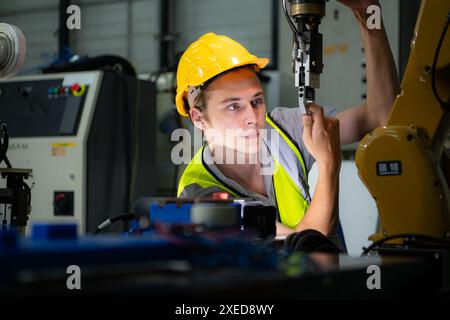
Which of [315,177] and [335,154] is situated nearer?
[335,154]

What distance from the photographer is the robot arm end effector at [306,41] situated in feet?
5.71

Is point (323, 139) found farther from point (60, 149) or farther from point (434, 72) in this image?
point (60, 149)

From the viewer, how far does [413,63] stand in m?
1.84

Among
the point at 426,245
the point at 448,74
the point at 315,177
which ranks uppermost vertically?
the point at 448,74

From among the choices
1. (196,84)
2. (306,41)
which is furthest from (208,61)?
(306,41)

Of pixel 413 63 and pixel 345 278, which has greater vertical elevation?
pixel 413 63

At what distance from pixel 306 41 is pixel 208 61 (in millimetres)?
823

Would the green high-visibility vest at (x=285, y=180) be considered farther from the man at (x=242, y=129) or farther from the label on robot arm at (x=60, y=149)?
the label on robot arm at (x=60, y=149)

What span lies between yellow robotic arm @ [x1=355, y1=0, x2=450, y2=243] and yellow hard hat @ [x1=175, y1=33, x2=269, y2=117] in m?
0.82

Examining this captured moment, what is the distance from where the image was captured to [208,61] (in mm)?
2551

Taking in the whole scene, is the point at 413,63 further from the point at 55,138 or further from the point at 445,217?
the point at 55,138

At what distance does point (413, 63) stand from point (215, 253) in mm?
1281

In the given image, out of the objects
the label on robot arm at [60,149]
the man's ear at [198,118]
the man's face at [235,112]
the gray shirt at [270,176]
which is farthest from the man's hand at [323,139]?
the label on robot arm at [60,149]

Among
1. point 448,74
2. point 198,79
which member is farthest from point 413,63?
point 198,79
